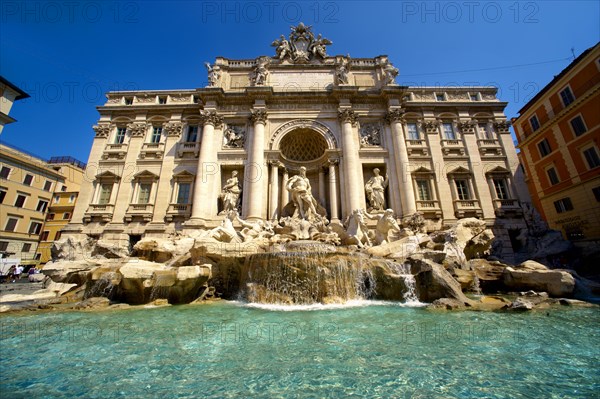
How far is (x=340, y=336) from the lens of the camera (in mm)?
4441

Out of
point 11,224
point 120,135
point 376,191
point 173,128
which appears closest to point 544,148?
point 376,191

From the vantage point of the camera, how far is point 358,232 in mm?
12742

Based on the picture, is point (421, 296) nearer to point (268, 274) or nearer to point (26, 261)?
point (268, 274)

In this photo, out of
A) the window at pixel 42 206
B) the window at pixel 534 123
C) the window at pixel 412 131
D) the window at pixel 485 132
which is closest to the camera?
the window at pixel 412 131

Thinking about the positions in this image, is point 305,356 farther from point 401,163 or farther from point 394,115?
point 394,115

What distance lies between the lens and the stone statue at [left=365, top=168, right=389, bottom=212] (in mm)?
16812

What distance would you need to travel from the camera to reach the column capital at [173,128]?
1952cm

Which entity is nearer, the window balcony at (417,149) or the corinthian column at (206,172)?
the corinthian column at (206,172)

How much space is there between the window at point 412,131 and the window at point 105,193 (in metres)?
23.0

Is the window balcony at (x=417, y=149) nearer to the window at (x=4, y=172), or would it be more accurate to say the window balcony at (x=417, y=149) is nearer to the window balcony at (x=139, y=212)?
the window balcony at (x=139, y=212)

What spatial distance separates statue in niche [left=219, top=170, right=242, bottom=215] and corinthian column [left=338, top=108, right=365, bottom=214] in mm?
7454

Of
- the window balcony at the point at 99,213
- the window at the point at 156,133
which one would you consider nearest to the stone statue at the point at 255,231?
the window balcony at the point at 99,213

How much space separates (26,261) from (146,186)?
1861 centimetres

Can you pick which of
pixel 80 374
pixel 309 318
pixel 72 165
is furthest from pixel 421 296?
pixel 72 165
